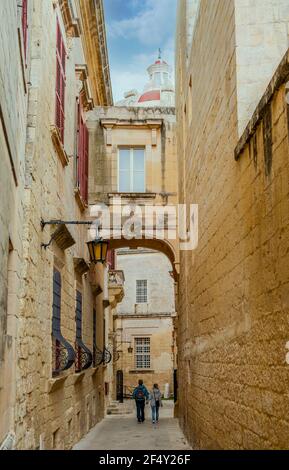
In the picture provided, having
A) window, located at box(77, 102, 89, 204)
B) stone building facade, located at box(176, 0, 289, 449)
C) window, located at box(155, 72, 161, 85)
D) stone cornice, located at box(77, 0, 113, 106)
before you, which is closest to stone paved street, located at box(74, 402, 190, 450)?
stone building facade, located at box(176, 0, 289, 449)

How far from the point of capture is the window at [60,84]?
392 inches

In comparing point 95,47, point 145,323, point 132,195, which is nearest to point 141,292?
point 145,323

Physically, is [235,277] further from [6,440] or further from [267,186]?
[6,440]

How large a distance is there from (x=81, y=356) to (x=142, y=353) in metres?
22.6

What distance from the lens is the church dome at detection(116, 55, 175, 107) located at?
64.0 meters

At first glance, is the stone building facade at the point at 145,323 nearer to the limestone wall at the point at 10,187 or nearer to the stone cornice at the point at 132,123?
the stone cornice at the point at 132,123

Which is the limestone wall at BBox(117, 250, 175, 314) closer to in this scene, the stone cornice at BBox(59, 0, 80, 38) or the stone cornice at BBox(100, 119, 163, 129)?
the stone cornice at BBox(100, 119, 163, 129)

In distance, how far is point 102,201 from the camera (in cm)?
1612

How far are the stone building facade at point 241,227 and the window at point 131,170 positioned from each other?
530 centimetres

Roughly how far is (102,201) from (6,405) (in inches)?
407

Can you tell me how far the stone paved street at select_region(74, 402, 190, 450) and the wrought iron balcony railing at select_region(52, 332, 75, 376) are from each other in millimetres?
2978

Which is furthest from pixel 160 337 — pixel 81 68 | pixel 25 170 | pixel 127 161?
pixel 25 170

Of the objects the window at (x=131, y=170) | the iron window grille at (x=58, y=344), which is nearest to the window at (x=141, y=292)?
the window at (x=131, y=170)

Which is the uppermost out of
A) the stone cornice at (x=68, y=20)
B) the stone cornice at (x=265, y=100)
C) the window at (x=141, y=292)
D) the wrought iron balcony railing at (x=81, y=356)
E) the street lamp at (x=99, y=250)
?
the stone cornice at (x=68, y=20)
